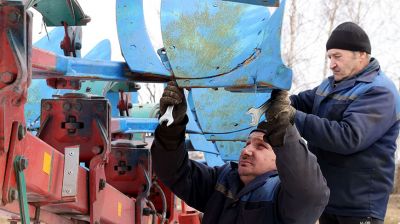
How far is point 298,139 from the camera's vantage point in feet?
8.98

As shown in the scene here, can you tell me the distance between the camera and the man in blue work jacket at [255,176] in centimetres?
273

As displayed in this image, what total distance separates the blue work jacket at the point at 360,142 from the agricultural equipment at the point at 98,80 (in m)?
0.55

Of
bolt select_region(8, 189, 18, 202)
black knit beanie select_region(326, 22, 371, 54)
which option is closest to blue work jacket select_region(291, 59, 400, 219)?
black knit beanie select_region(326, 22, 371, 54)

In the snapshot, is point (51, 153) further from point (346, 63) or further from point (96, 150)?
point (346, 63)

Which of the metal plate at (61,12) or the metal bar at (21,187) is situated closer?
the metal bar at (21,187)

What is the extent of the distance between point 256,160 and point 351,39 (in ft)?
2.96

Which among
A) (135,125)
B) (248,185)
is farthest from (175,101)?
(135,125)

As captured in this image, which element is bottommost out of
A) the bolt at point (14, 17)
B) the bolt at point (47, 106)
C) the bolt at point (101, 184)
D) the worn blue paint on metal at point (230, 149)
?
→ the worn blue paint on metal at point (230, 149)

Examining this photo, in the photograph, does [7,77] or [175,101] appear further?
[175,101]

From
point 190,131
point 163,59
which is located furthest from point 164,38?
point 190,131

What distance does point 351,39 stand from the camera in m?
3.78

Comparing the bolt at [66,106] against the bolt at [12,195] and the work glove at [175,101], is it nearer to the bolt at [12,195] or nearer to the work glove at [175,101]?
the work glove at [175,101]

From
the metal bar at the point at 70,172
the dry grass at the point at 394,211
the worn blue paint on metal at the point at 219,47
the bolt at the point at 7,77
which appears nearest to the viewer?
the bolt at the point at 7,77

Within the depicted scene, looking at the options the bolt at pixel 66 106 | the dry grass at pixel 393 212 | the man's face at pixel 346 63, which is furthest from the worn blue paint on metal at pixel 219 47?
the dry grass at pixel 393 212
